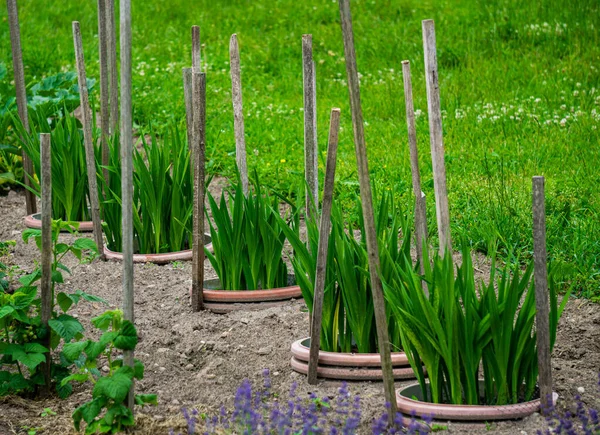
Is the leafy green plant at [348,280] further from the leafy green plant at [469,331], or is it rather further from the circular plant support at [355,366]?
the leafy green plant at [469,331]

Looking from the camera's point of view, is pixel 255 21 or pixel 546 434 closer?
pixel 546 434

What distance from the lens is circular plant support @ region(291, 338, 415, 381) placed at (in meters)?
3.07

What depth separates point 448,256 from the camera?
2.70 metres

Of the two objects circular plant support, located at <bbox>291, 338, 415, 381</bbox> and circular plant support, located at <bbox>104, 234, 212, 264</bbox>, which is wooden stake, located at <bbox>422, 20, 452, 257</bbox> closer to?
circular plant support, located at <bbox>291, 338, 415, 381</bbox>

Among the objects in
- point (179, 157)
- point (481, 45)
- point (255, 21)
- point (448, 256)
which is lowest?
point (448, 256)

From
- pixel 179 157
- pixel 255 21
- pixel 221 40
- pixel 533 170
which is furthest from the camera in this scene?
pixel 255 21

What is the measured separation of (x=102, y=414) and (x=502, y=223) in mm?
2361

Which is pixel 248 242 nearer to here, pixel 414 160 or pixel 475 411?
pixel 414 160

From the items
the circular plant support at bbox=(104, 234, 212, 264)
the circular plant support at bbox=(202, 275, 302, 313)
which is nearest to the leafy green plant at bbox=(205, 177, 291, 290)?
the circular plant support at bbox=(202, 275, 302, 313)

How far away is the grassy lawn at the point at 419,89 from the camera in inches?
193

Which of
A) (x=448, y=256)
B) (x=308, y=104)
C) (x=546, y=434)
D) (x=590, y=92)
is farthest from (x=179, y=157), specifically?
(x=590, y=92)

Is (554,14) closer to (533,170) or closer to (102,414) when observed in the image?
(533,170)

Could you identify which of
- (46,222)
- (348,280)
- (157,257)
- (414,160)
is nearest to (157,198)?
(157,257)

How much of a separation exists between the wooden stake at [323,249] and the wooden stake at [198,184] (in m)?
0.92
